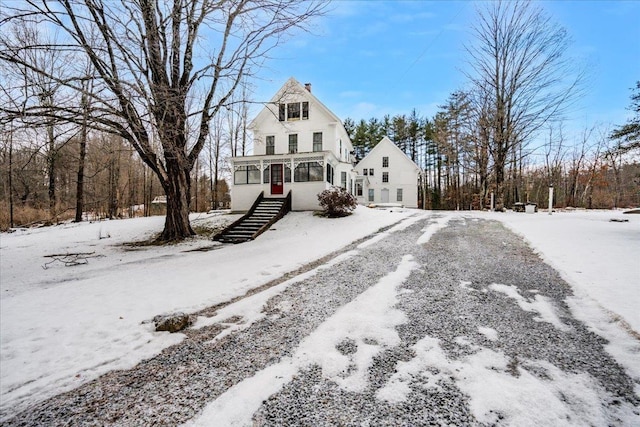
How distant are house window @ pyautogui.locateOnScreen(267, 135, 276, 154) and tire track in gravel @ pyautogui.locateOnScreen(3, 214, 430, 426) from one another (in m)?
15.4

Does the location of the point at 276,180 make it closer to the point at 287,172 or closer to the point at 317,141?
the point at 287,172

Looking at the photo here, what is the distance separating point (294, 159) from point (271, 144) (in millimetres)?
3634

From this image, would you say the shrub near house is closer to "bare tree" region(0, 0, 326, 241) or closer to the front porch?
the front porch

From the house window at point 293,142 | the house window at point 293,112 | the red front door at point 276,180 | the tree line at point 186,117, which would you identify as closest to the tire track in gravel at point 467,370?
the tree line at point 186,117

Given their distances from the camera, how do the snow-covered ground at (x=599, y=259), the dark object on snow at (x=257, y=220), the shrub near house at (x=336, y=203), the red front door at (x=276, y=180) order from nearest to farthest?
the snow-covered ground at (x=599, y=259) → the dark object on snow at (x=257, y=220) → the shrub near house at (x=336, y=203) → the red front door at (x=276, y=180)

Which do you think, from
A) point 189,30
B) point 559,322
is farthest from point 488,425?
point 189,30

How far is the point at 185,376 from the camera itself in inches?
98.3

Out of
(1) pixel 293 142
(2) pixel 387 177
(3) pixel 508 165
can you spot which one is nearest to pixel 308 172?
(1) pixel 293 142

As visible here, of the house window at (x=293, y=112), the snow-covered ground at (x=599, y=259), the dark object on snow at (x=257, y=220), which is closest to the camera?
the snow-covered ground at (x=599, y=259)

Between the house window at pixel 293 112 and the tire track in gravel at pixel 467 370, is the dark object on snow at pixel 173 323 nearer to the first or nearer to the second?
the tire track in gravel at pixel 467 370

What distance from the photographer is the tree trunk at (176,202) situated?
10.0 meters

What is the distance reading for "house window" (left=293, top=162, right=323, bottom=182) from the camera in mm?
15445

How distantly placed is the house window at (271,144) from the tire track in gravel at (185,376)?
1543 cm

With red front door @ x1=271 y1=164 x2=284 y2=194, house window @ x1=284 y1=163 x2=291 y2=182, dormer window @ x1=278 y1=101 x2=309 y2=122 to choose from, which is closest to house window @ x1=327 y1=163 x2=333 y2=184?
house window @ x1=284 y1=163 x2=291 y2=182
